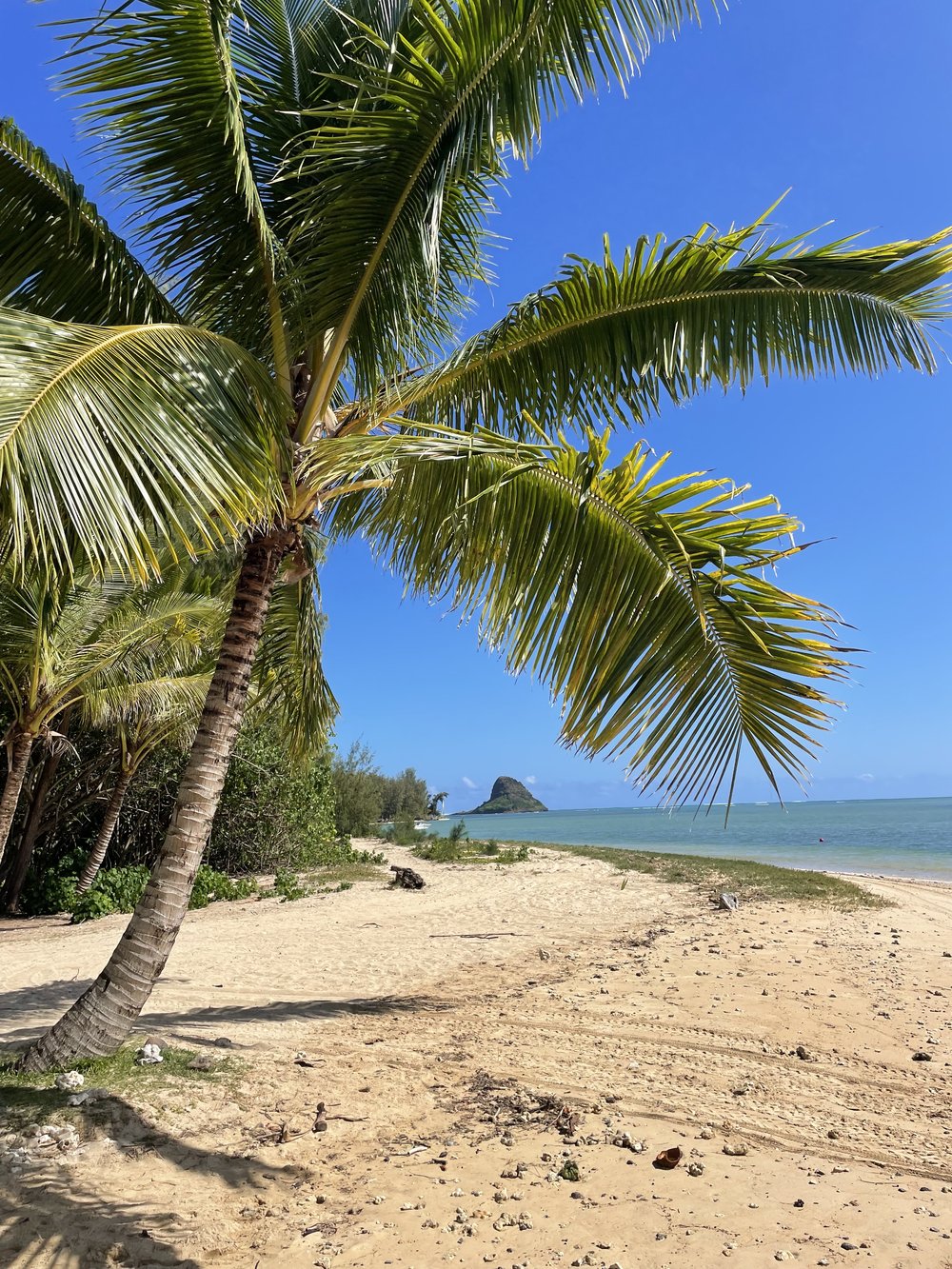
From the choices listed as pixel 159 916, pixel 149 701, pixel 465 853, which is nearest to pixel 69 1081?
pixel 159 916

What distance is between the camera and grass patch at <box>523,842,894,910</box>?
14.1 metres

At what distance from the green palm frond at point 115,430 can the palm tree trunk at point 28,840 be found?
12716 millimetres

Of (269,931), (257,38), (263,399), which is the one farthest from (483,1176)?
(269,931)

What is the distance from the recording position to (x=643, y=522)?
15.2 feet

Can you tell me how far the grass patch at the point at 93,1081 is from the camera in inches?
169

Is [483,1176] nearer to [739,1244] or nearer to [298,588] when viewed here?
[739,1244]

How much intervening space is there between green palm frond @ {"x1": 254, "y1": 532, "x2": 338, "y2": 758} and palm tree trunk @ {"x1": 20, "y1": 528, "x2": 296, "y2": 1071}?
7.01 ft

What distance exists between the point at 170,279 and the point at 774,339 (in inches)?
159

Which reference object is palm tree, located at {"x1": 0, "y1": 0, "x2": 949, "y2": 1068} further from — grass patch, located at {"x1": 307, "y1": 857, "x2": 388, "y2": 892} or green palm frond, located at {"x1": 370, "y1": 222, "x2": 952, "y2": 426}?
grass patch, located at {"x1": 307, "y1": 857, "x2": 388, "y2": 892}

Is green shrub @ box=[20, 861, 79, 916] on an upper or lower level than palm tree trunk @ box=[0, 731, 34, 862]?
lower

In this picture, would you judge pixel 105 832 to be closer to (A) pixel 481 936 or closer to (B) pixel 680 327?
(A) pixel 481 936

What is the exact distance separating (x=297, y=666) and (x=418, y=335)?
11.5ft

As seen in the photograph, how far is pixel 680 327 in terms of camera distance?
5164 mm

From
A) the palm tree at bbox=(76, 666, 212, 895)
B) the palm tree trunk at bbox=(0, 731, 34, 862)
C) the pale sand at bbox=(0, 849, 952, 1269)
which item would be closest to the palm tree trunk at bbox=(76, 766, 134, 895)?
the palm tree at bbox=(76, 666, 212, 895)
